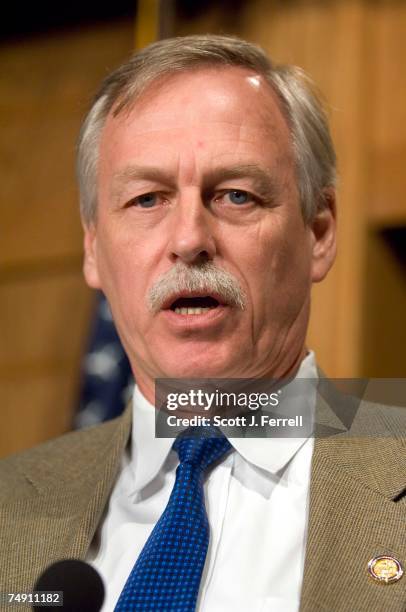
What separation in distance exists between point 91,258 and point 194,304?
0.40 m

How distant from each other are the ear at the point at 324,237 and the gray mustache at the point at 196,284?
277 millimetres

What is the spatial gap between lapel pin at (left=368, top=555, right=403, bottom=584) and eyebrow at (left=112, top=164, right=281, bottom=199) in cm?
67

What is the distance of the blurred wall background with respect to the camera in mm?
2920

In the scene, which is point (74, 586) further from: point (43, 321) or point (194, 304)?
point (43, 321)

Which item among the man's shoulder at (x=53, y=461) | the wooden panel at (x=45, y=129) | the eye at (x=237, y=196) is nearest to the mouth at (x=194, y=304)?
the eye at (x=237, y=196)

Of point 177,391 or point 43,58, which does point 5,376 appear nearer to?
point 43,58

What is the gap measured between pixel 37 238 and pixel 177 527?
2.16 m

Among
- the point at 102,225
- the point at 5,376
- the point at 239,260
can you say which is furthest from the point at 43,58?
the point at 239,260

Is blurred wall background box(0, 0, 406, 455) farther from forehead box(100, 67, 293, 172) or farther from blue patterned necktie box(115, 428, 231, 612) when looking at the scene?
blue patterned necktie box(115, 428, 231, 612)

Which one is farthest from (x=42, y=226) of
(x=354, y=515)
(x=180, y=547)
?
(x=354, y=515)

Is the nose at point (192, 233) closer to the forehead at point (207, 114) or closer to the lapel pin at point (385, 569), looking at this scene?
the forehead at point (207, 114)

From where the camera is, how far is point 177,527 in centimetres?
153

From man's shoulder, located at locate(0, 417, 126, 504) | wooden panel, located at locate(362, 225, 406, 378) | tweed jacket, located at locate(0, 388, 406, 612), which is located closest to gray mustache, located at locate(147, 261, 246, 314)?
tweed jacket, located at locate(0, 388, 406, 612)

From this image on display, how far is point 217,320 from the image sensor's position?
5.25 ft
